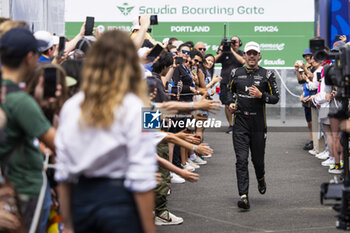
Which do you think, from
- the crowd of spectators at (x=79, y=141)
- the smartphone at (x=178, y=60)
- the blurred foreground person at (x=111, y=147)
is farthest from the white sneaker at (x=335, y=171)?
the blurred foreground person at (x=111, y=147)

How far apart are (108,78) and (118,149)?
0.38 m

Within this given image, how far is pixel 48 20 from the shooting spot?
1919 cm

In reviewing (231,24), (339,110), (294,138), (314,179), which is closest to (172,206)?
(314,179)

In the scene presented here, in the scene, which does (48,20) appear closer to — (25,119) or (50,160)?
(50,160)

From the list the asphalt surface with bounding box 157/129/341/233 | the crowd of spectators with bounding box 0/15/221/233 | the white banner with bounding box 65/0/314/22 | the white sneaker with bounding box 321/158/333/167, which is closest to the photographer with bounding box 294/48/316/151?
the asphalt surface with bounding box 157/129/341/233

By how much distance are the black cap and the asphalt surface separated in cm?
439

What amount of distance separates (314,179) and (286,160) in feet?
8.43

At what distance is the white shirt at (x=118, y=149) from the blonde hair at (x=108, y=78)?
0.04 meters

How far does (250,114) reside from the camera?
33.9ft

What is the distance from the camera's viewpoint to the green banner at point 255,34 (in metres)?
22.6

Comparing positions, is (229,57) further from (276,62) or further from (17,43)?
(17,43)

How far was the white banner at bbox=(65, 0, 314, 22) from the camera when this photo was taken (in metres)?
22.8

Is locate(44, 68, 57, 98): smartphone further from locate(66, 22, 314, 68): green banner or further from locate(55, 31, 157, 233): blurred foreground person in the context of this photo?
locate(66, 22, 314, 68): green banner

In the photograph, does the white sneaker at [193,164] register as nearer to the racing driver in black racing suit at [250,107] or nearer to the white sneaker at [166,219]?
the racing driver in black racing suit at [250,107]
